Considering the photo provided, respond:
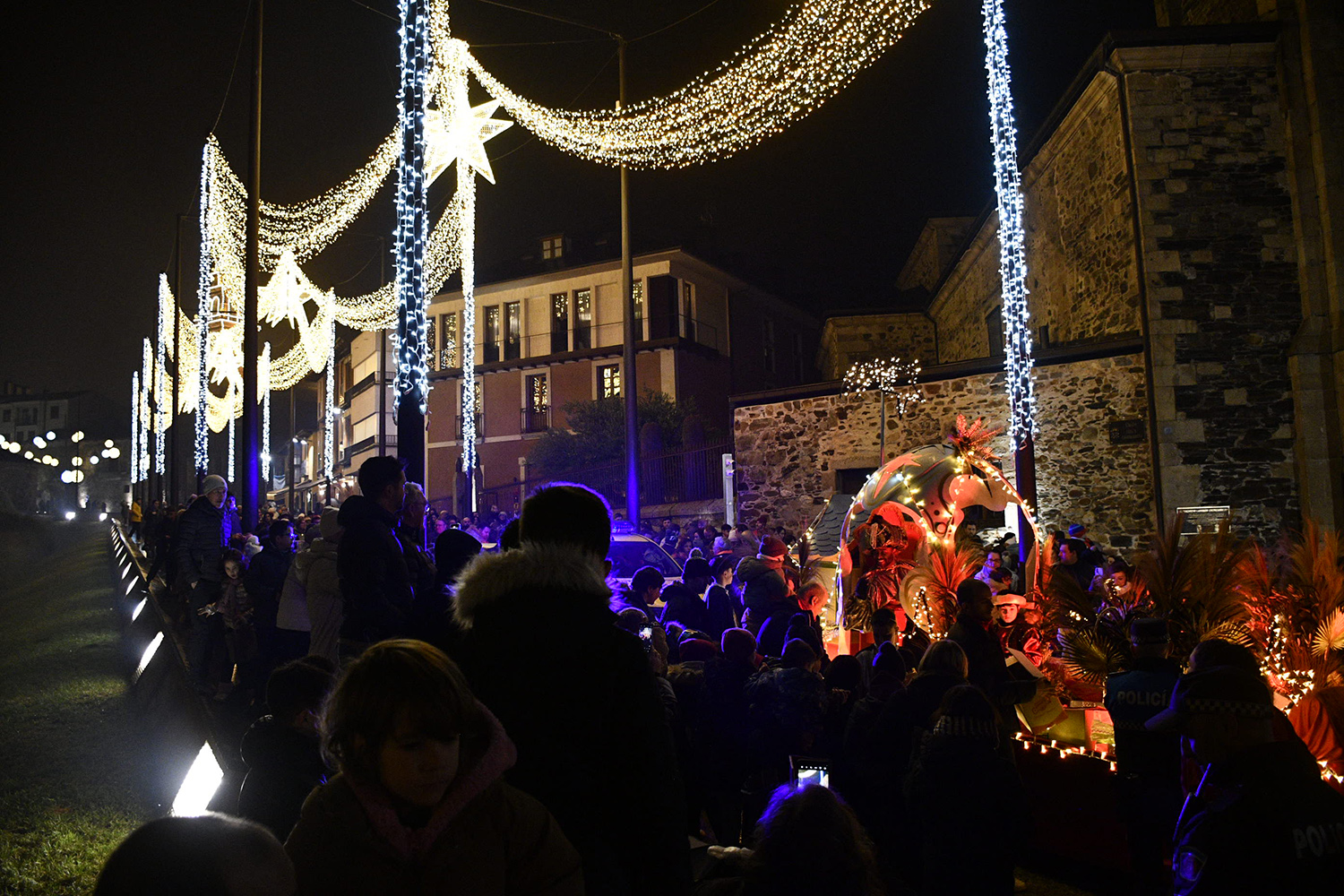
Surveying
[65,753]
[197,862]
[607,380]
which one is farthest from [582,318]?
[197,862]

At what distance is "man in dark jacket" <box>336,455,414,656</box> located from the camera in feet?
14.4

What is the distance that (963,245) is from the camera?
23875mm

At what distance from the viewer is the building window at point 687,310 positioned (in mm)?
35281

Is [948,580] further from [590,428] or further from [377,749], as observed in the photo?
[590,428]

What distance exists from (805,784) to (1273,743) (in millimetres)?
1299

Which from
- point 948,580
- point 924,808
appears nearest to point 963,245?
point 948,580

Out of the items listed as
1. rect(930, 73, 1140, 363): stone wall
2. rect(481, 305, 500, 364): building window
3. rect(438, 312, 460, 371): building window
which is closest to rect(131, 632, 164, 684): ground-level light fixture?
rect(930, 73, 1140, 363): stone wall

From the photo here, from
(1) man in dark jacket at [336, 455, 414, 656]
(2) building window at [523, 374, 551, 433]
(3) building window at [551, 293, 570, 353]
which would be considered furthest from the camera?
(3) building window at [551, 293, 570, 353]

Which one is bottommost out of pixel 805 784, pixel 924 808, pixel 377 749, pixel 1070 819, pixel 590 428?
pixel 1070 819

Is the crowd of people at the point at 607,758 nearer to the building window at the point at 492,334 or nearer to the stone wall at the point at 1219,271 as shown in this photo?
the stone wall at the point at 1219,271

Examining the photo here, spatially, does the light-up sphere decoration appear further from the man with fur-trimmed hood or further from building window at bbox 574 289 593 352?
building window at bbox 574 289 593 352

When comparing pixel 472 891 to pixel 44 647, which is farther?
pixel 44 647

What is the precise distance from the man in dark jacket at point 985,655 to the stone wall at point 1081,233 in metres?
11.2

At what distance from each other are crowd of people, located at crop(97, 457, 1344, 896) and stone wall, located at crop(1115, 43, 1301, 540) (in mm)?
10828
